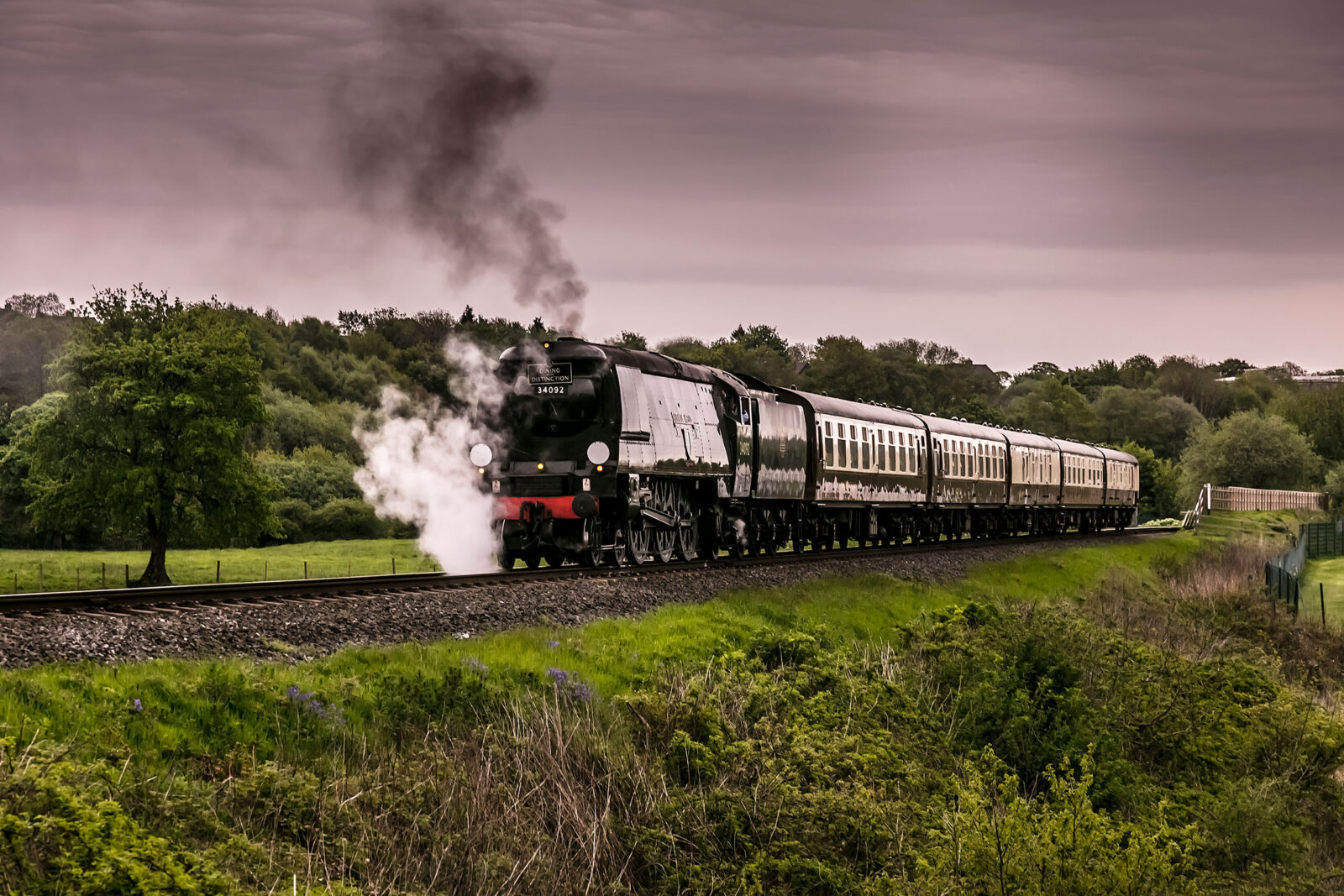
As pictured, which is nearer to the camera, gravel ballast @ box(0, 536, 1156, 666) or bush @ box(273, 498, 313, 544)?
gravel ballast @ box(0, 536, 1156, 666)

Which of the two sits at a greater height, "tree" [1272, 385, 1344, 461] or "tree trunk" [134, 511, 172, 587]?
"tree" [1272, 385, 1344, 461]

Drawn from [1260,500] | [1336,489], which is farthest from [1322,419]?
[1260,500]

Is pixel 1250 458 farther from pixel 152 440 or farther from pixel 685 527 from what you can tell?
pixel 685 527

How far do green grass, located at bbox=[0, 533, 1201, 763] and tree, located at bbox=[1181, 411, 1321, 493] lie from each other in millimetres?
83986

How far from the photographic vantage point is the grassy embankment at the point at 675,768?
766 centimetres

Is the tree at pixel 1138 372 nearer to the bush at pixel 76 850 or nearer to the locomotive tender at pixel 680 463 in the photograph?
the locomotive tender at pixel 680 463

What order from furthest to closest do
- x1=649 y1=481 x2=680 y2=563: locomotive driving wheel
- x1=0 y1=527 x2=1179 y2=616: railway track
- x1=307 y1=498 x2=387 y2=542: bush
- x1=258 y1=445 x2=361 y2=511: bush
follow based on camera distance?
1. x1=258 y1=445 x2=361 y2=511: bush
2. x1=307 y1=498 x2=387 y2=542: bush
3. x1=649 y1=481 x2=680 y2=563: locomotive driving wheel
4. x1=0 y1=527 x2=1179 y2=616: railway track

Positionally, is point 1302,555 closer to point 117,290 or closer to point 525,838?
point 117,290

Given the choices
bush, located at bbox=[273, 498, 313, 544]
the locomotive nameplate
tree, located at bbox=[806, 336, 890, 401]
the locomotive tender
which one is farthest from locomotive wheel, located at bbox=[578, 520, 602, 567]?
tree, located at bbox=[806, 336, 890, 401]

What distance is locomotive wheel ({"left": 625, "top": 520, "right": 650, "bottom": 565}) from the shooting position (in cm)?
2223

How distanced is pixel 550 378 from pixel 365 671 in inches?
424

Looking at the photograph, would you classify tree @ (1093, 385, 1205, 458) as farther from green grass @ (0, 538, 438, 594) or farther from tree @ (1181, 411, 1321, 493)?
green grass @ (0, 538, 438, 594)

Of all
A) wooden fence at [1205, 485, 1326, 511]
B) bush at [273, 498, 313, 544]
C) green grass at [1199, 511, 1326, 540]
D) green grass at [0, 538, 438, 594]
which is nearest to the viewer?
green grass at [0, 538, 438, 594]

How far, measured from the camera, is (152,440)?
39938 millimetres
